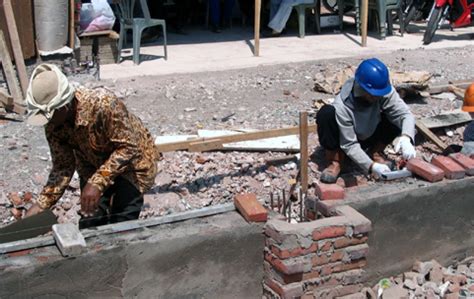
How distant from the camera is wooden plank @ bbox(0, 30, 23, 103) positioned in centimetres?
705

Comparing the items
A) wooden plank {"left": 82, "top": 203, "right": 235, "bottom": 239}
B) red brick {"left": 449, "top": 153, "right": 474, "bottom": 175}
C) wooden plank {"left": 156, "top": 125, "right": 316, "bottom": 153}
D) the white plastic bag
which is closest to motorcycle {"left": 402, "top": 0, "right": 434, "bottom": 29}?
the white plastic bag

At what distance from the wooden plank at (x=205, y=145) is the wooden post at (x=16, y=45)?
2.31 metres

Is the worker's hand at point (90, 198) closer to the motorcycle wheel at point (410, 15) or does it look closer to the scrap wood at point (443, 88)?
the scrap wood at point (443, 88)

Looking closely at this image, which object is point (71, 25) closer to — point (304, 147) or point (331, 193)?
point (304, 147)

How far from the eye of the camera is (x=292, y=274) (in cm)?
363

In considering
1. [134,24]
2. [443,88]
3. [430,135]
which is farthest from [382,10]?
[430,135]

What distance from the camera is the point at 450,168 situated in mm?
4355

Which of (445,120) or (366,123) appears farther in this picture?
(445,120)

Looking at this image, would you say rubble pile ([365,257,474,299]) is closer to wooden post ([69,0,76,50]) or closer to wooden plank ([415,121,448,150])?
wooden plank ([415,121,448,150])

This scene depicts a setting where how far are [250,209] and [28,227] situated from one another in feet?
3.81

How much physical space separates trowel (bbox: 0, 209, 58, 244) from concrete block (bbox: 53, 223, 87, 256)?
0.28 meters

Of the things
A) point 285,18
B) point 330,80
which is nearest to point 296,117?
point 330,80

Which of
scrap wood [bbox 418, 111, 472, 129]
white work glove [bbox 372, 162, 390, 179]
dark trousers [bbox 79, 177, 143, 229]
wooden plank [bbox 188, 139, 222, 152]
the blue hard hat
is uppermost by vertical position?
the blue hard hat

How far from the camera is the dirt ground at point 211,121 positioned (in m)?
5.59
